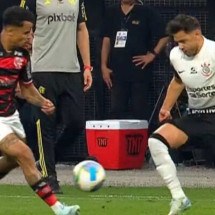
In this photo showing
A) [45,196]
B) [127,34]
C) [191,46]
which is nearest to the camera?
[45,196]

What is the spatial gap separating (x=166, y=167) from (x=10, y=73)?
5.46ft

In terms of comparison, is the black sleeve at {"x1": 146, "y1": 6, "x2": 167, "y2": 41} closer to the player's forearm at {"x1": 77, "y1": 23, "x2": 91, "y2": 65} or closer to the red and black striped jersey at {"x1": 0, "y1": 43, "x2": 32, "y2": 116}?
the player's forearm at {"x1": 77, "y1": 23, "x2": 91, "y2": 65}

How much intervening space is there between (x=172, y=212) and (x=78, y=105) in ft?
8.58

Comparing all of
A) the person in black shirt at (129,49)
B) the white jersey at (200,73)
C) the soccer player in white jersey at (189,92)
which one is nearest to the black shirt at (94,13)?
the person in black shirt at (129,49)

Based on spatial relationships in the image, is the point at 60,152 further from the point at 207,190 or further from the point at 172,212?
the point at 172,212

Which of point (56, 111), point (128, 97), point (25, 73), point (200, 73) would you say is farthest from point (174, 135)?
point (128, 97)

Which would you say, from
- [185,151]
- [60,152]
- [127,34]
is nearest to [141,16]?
[127,34]

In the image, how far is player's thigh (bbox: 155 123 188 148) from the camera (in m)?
11.3

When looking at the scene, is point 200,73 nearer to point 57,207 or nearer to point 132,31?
point 57,207

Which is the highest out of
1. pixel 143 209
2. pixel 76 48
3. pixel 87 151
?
pixel 76 48

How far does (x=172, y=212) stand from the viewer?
10.8 metres

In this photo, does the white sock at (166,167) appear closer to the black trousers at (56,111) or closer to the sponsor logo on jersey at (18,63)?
the sponsor logo on jersey at (18,63)

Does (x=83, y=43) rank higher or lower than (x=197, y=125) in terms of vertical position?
higher

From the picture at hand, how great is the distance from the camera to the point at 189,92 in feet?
38.1
